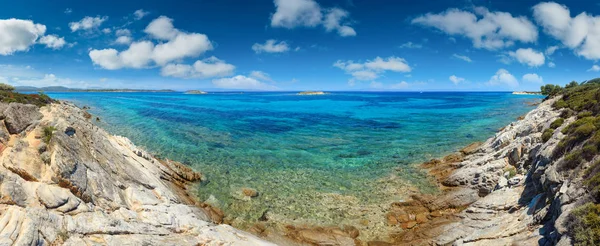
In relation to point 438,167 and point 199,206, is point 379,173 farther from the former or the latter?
point 199,206

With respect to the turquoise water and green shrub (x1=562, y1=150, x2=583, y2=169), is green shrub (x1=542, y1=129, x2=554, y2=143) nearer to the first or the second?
green shrub (x1=562, y1=150, x2=583, y2=169)

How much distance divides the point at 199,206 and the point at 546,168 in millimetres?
19723

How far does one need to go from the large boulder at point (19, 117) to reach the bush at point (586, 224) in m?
24.0

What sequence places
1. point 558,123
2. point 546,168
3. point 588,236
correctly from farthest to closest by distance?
point 558,123 → point 546,168 → point 588,236

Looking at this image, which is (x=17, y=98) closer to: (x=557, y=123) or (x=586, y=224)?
(x=586, y=224)

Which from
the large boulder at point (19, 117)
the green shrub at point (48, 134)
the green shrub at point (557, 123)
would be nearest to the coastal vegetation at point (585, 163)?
the green shrub at point (557, 123)

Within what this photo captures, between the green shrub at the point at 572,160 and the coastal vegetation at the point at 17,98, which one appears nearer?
the green shrub at the point at 572,160

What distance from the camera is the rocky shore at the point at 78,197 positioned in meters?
9.63

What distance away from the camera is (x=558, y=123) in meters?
19.7

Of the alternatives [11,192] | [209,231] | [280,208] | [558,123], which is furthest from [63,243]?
[558,123]

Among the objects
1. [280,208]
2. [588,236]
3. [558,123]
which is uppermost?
[558,123]

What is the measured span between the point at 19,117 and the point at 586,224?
25.0 metres

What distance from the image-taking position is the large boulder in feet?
46.1

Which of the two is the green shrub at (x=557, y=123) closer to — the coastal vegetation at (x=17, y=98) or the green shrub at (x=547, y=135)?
the green shrub at (x=547, y=135)
